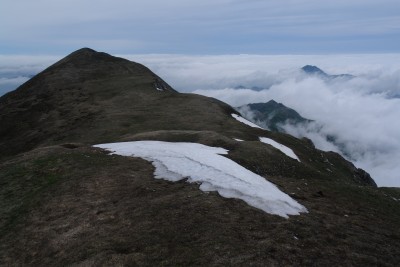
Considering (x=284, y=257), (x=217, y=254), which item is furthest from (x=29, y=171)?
(x=284, y=257)

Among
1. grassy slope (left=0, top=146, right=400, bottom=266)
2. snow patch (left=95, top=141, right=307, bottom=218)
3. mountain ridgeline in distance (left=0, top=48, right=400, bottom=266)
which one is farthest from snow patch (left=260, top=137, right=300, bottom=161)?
grassy slope (left=0, top=146, right=400, bottom=266)

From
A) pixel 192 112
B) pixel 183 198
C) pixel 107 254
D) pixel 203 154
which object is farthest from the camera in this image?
pixel 192 112

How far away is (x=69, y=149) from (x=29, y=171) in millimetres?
7783

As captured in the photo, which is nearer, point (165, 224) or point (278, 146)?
point (165, 224)

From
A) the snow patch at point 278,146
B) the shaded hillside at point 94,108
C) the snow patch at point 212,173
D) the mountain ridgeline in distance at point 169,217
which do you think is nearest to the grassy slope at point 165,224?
the mountain ridgeline in distance at point 169,217

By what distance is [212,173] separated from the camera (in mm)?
33156

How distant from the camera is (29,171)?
3803 centimetres

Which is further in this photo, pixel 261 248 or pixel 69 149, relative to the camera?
pixel 69 149

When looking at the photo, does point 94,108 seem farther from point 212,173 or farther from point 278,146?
point 212,173

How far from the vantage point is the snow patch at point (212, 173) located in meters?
27.7

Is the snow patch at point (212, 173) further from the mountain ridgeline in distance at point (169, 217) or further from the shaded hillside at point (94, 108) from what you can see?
the shaded hillside at point (94, 108)

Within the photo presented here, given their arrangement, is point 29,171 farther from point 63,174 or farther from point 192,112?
point 192,112

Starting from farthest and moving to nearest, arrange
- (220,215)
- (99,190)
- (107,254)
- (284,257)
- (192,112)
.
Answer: (192,112)
(99,190)
(220,215)
(107,254)
(284,257)

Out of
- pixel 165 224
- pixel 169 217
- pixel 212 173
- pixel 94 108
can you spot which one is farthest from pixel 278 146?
pixel 94 108
